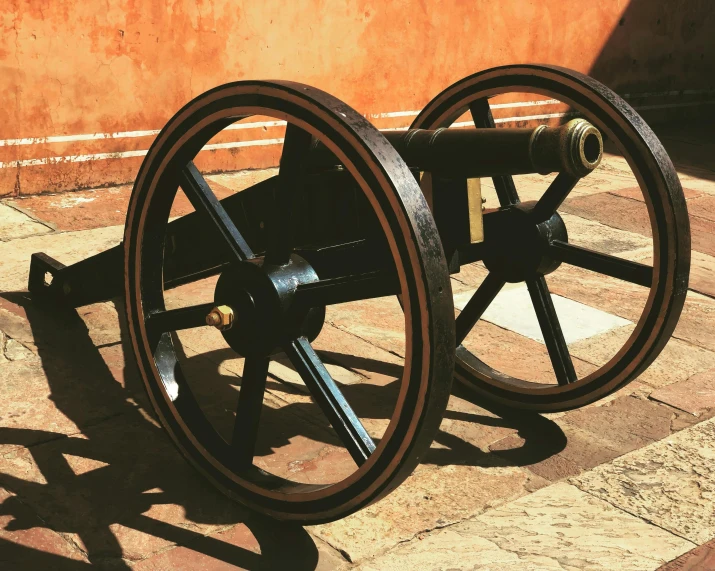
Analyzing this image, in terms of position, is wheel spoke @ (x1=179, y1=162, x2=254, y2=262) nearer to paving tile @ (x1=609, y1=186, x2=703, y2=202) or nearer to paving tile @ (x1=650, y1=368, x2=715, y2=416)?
paving tile @ (x1=650, y1=368, x2=715, y2=416)

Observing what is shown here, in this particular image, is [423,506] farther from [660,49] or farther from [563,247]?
→ [660,49]

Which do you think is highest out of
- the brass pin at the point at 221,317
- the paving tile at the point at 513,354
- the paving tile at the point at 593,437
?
the brass pin at the point at 221,317

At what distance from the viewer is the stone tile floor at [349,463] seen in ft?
8.21

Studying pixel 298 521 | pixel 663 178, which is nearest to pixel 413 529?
pixel 298 521

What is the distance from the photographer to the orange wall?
5.22m

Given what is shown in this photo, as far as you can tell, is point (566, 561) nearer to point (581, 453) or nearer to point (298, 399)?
point (581, 453)

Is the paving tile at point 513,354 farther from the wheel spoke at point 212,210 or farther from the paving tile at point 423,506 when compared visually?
the wheel spoke at point 212,210

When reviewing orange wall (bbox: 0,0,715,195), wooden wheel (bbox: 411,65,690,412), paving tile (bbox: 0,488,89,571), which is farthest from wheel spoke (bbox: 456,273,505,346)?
orange wall (bbox: 0,0,715,195)

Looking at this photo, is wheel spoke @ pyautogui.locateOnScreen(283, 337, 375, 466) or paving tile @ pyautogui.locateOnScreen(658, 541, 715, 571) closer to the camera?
wheel spoke @ pyautogui.locateOnScreen(283, 337, 375, 466)

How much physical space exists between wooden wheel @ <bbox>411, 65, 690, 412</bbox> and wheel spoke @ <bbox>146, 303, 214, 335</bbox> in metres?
0.94

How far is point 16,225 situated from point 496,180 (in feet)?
8.47

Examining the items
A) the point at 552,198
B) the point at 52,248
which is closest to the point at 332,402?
the point at 552,198

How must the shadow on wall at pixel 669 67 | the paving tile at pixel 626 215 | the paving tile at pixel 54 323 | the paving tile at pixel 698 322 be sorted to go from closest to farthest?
1. the paving tile at pixel 54 323
2. the paving tile at pixel 698 322
3. the paving tile at pixel 626 215
4. the shadow on wall at pixel 669 67

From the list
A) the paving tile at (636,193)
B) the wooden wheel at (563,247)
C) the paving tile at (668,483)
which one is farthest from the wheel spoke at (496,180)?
the paving tile at (636,193)
